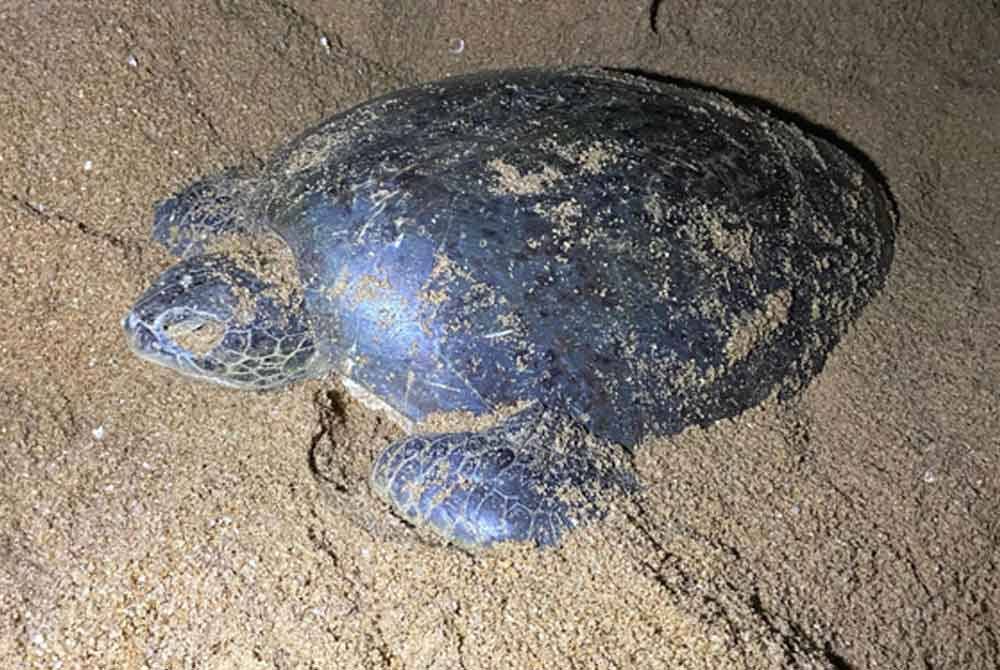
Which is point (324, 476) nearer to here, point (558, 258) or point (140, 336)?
point (140, 336)

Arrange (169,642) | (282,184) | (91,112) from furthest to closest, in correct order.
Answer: (91,112), (282,184), (169,642)

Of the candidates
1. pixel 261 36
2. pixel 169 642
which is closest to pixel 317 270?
pixel 169 642

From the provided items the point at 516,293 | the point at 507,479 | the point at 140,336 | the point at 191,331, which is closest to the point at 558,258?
the point at 516,293

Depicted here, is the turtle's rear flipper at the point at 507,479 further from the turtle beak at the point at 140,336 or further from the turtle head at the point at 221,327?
the turtle beak at the point at 140,336

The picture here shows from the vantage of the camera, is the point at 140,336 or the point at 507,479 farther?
→ the point at 140,336

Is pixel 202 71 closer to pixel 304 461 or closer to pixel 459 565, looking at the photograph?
pixel 304 461

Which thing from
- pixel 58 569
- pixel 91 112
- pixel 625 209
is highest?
pixel 625 209
